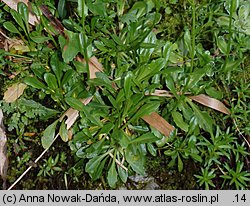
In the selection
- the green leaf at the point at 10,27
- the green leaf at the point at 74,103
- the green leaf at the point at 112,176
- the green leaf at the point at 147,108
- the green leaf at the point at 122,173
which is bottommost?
the green leaf at the point at 122,173

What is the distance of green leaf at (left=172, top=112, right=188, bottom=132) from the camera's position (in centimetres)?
178

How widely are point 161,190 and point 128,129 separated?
25cm

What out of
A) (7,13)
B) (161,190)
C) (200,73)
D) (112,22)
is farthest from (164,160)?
(7,13)

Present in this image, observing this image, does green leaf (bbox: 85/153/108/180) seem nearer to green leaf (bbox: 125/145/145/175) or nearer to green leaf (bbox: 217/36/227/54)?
green leaf (bbox: 125/145/145/175)

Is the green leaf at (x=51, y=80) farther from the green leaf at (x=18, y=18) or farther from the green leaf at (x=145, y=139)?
the green leaf at (x=145, y=139)

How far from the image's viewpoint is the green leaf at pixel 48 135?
1.84m

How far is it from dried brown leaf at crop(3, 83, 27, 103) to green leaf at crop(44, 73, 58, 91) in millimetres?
177

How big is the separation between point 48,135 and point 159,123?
40 centimetres

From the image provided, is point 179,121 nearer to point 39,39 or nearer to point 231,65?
point 231,65

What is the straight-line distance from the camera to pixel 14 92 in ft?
6.34

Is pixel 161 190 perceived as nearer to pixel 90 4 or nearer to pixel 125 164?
pixel 125 164

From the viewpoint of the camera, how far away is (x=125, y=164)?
1.83 m

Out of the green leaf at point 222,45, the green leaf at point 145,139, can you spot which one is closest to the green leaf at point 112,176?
the green leaf at point 145,139

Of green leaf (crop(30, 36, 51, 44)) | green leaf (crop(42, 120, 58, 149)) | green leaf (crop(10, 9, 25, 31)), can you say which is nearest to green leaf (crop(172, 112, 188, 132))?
green leaf (crop(42, 120, 58, 149))
